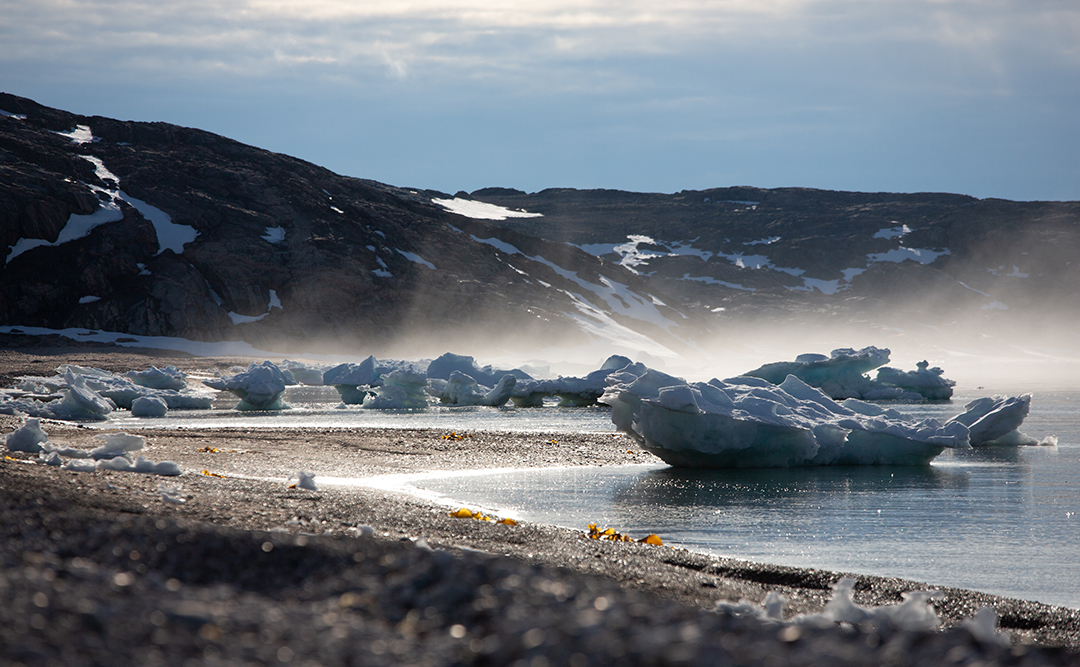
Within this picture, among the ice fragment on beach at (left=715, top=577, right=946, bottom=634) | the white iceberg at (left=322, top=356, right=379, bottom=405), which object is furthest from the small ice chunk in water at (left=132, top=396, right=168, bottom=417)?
the ice fragment on beach at (left=715, top=577, right=946, bottom=634)

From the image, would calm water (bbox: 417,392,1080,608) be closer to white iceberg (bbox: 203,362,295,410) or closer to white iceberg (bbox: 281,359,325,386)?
white iceberg (bbox: 203,362,295,410)

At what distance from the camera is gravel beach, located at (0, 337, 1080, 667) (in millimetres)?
2354

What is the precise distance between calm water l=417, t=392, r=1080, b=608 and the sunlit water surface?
17 millimetres

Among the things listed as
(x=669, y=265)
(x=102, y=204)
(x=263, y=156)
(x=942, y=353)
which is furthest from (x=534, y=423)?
(x=669, y=265)

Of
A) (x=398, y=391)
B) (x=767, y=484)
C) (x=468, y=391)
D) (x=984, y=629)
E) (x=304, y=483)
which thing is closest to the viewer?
(x=984, y=629)

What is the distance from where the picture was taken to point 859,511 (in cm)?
990

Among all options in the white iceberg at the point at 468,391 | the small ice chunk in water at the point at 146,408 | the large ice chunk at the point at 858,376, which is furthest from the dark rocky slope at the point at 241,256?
the small ice chunk in water at the point at 146,408

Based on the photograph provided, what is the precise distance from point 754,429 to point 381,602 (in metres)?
11.1

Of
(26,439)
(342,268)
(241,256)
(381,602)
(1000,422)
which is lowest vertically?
(26,439)

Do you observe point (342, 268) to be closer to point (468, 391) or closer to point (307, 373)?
point (307, 373)

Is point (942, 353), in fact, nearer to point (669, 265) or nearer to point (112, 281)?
point (669, 265)

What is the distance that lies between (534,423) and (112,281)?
44.7 metres

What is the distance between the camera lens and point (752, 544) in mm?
7938

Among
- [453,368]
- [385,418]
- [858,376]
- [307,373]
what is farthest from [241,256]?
[858,376]
